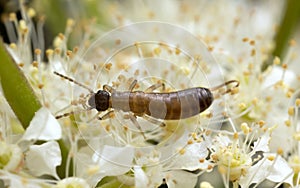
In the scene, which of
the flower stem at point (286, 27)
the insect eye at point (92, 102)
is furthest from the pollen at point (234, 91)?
the flower stem at point (286, 27)

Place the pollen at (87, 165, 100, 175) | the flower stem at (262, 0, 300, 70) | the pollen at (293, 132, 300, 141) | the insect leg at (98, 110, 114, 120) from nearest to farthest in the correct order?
the pollen at (87, 165, 100, 175) < the insect leg at (98, 110, 114, 120) < the pollen at (293, 132, 300, 141) < the flower stem at (262, 0, 300, 70)

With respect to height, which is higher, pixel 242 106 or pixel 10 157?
pixel 242 106

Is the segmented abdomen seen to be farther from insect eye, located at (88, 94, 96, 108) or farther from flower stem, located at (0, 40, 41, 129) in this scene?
flower stem, located at (0, 40, 41, 129)

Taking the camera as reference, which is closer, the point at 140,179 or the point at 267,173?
the point at 140,179

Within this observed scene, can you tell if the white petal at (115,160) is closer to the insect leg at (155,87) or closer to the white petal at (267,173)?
the insect leg at (155,87)

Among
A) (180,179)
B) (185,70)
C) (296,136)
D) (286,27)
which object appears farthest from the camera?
(286,27)

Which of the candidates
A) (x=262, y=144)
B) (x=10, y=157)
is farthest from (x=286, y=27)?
(x=10, y=157)

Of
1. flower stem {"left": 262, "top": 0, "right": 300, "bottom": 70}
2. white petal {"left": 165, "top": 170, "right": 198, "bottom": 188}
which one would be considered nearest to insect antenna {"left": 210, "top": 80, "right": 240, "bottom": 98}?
white petal {"left": 165, "top": 170, "right": 198, "bottom": 188}

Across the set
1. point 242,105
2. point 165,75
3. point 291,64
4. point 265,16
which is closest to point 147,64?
point 165,75

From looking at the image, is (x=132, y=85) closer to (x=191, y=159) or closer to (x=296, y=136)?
(x=191, y=159)
